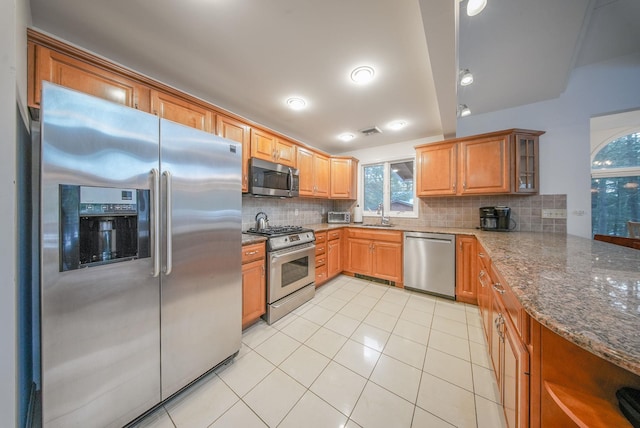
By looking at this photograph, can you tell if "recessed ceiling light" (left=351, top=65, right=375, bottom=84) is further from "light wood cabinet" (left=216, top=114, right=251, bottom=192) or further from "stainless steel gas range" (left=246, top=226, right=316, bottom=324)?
"stainless steel gas range" (left=246, top=226, right=316, bottom=324)

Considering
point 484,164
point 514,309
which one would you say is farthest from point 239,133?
point 484,164

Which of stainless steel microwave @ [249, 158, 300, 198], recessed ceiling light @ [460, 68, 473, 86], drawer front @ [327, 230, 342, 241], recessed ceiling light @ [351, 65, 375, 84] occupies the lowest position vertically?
drawer front @ [327, 230, 342, 241]

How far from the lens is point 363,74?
1811mm

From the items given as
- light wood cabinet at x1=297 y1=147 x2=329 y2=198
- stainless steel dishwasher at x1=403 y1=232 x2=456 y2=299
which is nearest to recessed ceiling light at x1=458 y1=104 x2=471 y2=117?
stainless steel dishwasher at x1=403 y1=232 x2=456 y2=299

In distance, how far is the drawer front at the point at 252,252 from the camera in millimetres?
1897

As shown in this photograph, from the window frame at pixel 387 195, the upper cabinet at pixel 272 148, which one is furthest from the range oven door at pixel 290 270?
the window frame at pixel 387 195

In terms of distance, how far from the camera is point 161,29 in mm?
1383

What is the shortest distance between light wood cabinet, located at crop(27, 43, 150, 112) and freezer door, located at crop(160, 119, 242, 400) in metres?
0.70

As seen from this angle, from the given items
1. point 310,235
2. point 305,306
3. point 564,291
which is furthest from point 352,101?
point 305,306

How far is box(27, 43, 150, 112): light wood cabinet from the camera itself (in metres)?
1.20

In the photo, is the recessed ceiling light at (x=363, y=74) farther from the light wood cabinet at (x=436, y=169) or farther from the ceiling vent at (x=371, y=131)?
the light wood cabinet at (x=436, y=169)

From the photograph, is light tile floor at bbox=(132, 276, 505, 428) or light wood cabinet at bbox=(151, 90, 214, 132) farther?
light wood cabinet at bbox=(151, 90, 214, 132)

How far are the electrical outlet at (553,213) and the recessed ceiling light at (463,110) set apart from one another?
5.03ft

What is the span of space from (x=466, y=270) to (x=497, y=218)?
0.78 m
